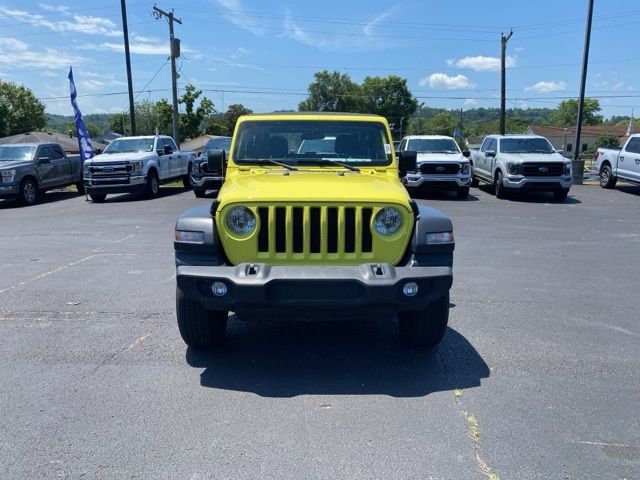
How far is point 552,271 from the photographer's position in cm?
773

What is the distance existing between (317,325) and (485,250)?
4.78 meters

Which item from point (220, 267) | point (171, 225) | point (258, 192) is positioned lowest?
point (171, 225)

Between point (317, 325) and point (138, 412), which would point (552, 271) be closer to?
point (317, 325)

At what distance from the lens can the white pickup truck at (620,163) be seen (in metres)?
17.7

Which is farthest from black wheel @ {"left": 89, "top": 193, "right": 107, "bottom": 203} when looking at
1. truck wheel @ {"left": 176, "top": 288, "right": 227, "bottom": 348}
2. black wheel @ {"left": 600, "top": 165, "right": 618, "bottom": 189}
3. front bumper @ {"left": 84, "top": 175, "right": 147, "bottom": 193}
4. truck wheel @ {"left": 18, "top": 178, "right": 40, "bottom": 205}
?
black wheel @ {"left": 600, "top": 165, "right": 618, "bottom": 189}

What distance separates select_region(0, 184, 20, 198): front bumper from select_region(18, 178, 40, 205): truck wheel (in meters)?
0.15

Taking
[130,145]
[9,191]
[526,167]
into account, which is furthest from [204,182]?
[526,167]

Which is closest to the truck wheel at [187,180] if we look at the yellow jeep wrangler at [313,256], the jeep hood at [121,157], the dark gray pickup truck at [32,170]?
the jeep hood at [121,157]

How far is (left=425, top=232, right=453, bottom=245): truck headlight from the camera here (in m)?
4.09

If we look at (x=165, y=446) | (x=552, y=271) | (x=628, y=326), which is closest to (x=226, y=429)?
(x=165, y=446)

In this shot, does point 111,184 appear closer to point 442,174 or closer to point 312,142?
point 442,174

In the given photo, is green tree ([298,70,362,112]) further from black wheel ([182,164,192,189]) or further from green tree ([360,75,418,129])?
black wheel ([182,164,192,189])

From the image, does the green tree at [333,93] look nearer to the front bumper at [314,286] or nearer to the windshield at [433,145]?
the windshield at [433,145]

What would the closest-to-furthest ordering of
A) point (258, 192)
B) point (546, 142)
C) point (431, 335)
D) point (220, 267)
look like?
Answer: point (220, 267)
point (258, 192)
point (431, 335)
point (546, 142)
